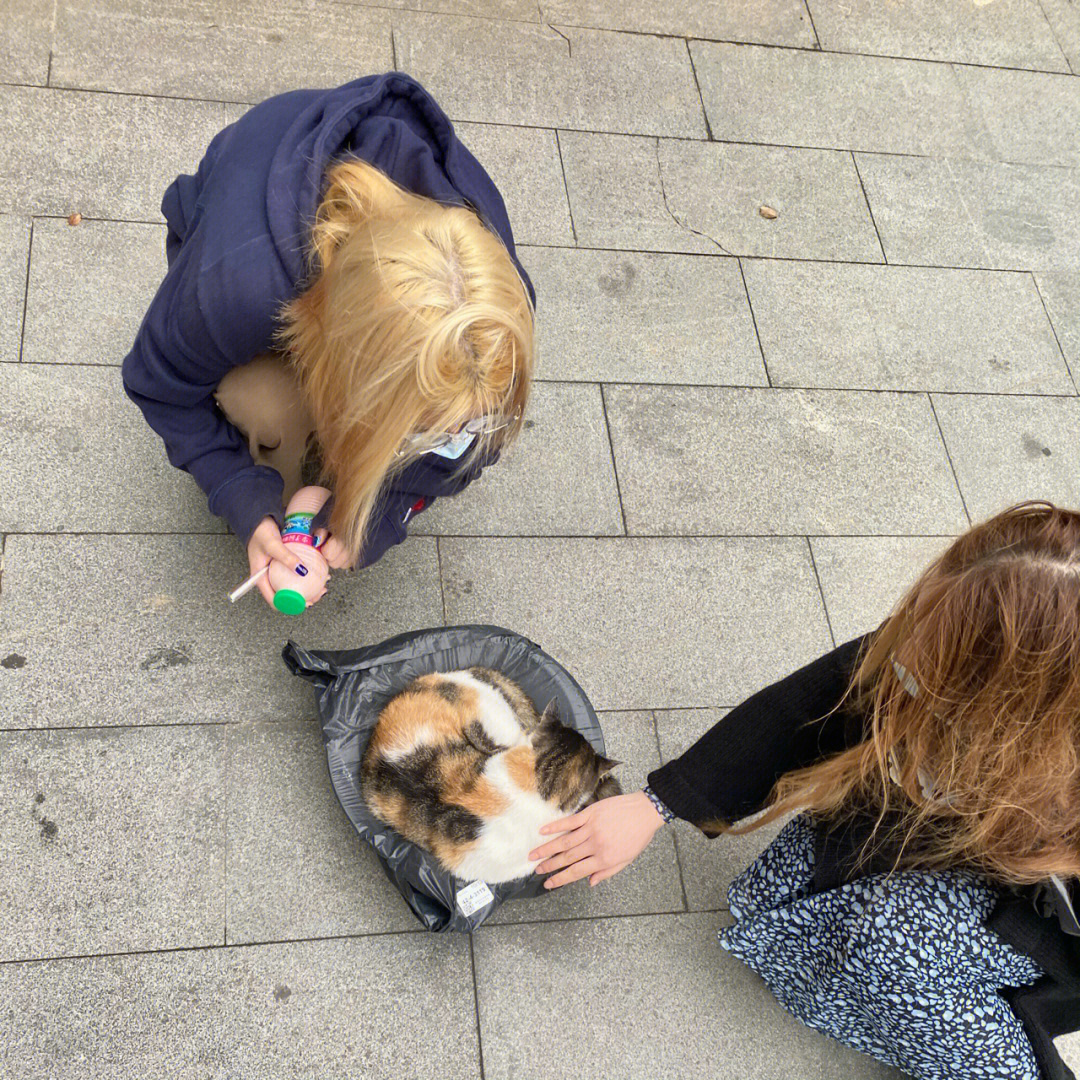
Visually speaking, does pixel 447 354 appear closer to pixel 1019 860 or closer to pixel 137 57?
pixel 1019 860

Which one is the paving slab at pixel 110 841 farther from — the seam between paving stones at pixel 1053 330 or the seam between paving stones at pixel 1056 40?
the seam between paving stones at pixel 1056 40

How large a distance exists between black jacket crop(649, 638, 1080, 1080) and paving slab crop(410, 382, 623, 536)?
0.89 metres

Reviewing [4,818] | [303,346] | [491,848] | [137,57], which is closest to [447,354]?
[303,346]

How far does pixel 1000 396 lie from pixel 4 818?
3087 millimetres

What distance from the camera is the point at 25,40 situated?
10.3 feet

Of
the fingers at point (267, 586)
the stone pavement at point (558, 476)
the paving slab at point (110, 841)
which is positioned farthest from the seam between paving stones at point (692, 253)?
the paving slab at point (110, 841)

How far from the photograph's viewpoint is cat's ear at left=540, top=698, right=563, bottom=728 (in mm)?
2170

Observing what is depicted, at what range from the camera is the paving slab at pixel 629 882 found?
7.51 feet

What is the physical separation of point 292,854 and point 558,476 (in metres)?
1.22

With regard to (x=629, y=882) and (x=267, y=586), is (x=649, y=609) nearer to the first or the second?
(x=629, y=882)

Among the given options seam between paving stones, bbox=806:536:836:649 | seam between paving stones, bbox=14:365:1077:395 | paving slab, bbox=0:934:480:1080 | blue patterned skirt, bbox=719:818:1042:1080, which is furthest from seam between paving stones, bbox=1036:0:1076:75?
paving slab, bbox=0:934:480:1080

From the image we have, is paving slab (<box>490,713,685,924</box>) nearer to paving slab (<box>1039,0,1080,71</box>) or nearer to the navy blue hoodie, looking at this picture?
the navy blue hoodie

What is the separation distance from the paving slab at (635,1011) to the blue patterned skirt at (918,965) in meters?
0.29

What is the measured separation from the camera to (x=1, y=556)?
2.39 m
